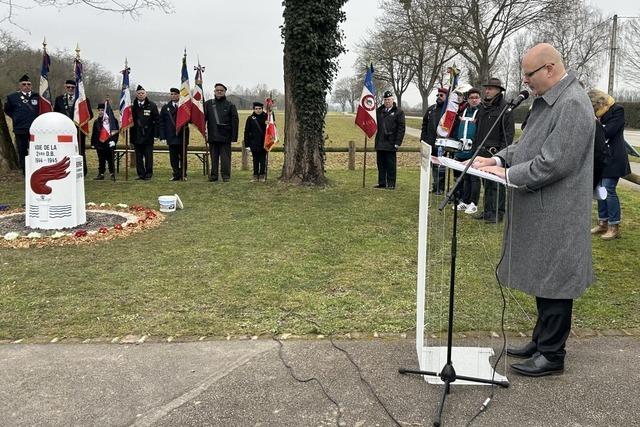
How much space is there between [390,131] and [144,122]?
224 inches

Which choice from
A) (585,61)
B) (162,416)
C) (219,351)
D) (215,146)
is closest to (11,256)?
(219,351)

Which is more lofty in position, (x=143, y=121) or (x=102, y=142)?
(x=143, y=121)

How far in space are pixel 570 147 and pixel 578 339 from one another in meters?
1.74

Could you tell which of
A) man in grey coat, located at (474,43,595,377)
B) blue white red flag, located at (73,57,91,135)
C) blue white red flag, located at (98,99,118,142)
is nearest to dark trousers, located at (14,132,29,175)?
blue white red flag, located at (73,57,91,135)

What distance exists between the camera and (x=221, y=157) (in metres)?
13.6

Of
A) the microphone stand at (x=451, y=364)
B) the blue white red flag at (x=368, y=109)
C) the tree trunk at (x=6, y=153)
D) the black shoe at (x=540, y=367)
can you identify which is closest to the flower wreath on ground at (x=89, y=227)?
the tree trunk at (x=6, y=153)

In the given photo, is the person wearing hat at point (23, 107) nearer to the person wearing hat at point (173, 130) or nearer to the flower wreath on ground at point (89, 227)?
the person wearing hat at point (173, 130)

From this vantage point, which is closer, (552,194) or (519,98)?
(519,98)

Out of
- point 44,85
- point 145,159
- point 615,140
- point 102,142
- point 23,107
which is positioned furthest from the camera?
point 145,159

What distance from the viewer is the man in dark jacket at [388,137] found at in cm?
1227

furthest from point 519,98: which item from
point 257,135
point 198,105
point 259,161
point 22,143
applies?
point 22,143

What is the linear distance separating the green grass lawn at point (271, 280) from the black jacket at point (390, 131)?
301 centimetres

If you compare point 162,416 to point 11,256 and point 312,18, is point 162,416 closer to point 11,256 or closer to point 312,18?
point 11,256

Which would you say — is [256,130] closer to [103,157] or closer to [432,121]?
[103,157]
